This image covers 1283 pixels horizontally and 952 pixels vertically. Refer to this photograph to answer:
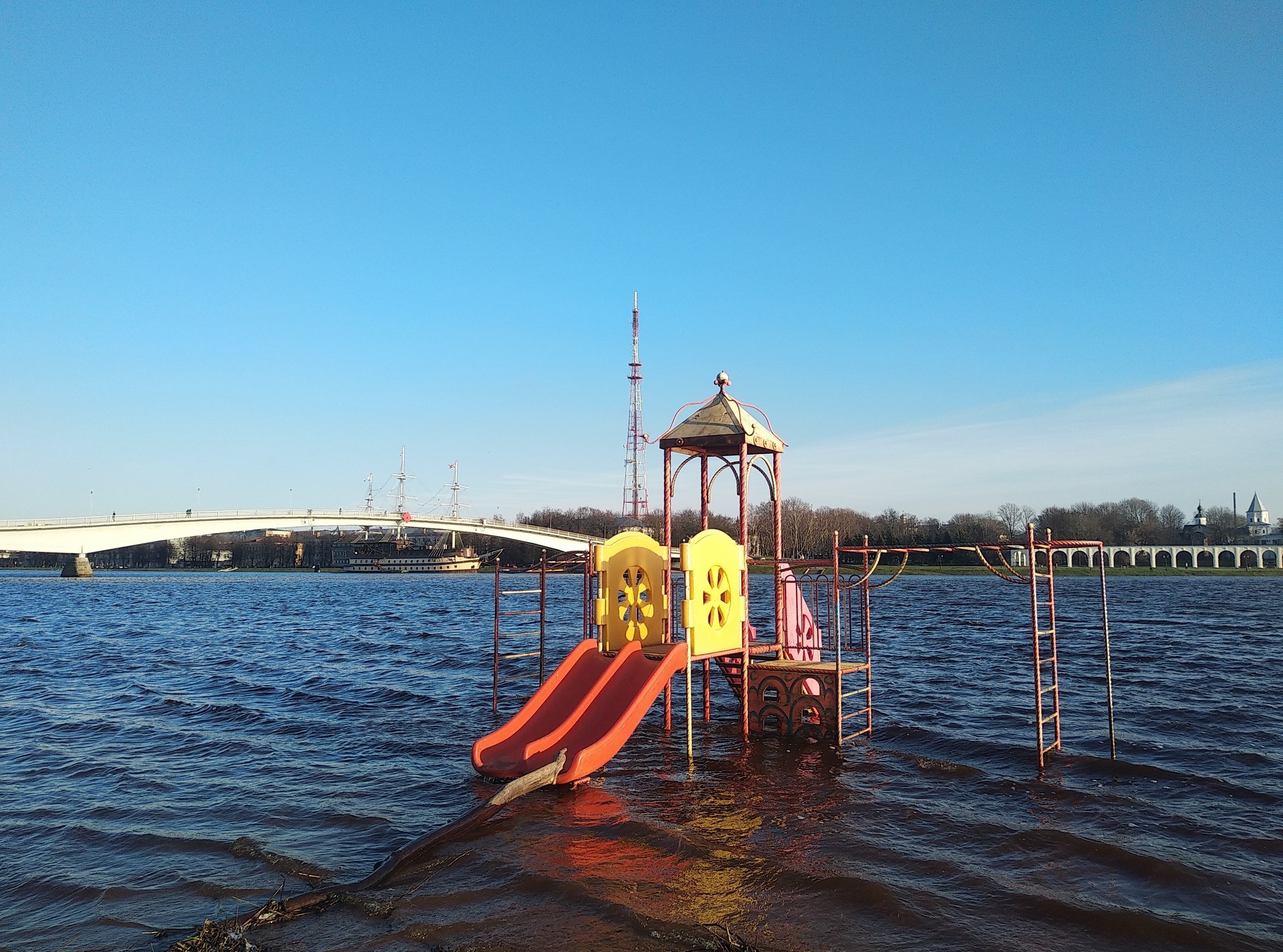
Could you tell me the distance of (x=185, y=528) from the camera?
8225 centimetres

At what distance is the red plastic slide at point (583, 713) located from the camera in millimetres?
11227

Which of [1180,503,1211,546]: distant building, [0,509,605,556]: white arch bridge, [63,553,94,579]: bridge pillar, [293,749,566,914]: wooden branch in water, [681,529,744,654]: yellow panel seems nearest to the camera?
[293,749,566,914]: wooden branch in water

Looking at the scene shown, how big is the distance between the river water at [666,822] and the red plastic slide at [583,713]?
51 cm

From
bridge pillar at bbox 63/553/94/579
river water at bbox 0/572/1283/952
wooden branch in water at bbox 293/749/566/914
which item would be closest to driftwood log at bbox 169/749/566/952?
wooden branch in water at bbox 293/749/566/914

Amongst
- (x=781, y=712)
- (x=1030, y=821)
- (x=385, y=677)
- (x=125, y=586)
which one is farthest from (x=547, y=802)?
(x=125, y=586)

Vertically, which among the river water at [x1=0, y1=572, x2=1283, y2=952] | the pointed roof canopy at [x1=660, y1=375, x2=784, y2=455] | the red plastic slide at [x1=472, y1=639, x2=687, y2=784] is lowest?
the river water at [x1=0, y1=572, x2=1283, y2=952]

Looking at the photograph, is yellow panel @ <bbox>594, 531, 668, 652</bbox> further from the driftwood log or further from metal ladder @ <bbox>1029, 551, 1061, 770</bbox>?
metal ladder @ <bbox>1029, 551, 1061, 770</bbox>

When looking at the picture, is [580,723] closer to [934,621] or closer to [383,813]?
[383,813]

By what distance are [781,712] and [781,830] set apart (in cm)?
454

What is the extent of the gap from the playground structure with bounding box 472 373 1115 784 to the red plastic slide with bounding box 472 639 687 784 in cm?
2

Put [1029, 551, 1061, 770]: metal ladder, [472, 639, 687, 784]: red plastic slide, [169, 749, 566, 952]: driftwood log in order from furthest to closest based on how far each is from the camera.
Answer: [1029, 551, 1061, 770]: metal ladder
[472, 639, 687, 784]: red plastic slide
[169, 749, 566, 952]: driftwood log

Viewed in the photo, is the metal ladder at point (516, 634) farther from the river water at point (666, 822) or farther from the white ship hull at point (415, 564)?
the white ship hull at point (415, 564)

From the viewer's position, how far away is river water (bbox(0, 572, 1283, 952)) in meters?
7.17

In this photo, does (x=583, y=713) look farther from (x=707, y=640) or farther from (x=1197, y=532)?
(x=1197, y=532)
